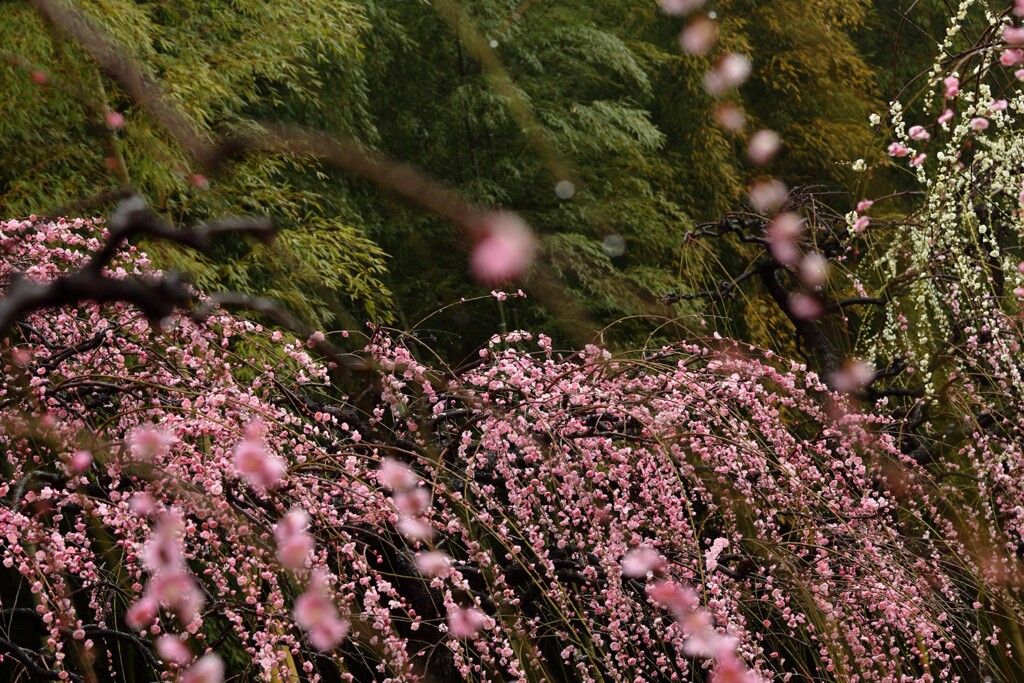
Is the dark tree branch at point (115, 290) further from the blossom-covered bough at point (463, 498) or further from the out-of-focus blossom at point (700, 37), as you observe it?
the out-of-focus blossom at point (700, 37)

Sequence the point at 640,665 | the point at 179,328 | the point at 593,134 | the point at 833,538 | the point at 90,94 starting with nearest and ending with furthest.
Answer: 1. the point at 179,328
2. the point at 833,538
3. the point at 640,665
4. the point at 90,94
5. the point at 593,134

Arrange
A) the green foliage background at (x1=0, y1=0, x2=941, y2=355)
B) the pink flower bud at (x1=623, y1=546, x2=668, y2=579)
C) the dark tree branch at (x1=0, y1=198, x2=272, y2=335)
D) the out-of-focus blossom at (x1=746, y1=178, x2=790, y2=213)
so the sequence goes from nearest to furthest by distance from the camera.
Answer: the dark tree branch at (x1=0, y1=198, x2=272, y2=335) < the pink flower bud at (x1=623, y1=546, x2=668, y2=579) < the green foliage background at (x1=0, y1=0, x2=941, y2=355) < the out-of-focus blossom at (x1=746, y1=178, x2=790, y2=213)

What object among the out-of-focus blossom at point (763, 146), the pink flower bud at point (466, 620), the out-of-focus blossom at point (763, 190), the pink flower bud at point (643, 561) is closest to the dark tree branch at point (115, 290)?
the pink flower bud at point (466, 620)

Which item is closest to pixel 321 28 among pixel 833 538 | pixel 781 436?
pixel 781 436

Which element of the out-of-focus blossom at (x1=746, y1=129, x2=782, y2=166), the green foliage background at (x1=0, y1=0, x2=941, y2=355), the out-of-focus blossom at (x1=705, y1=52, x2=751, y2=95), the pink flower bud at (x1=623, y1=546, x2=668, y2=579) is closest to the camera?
Answer: the pink flower bud at (x1=623, y1=546, x2=668, y2=579)

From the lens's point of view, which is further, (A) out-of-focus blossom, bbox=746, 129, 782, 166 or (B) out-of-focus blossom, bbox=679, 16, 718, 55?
(A) out-of-focus blossom, bbox=746, 129, 782, 166

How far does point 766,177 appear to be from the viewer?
22.8ft

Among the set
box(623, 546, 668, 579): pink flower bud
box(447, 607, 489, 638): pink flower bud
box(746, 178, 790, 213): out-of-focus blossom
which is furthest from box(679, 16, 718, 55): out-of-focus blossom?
box(447, 607, 489, 638): pink flower bud

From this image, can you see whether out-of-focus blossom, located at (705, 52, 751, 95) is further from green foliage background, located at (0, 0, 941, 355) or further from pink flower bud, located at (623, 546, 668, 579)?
pink flower bud, located at (623, 546, 668, 579)

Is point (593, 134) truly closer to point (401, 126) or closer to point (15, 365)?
point (401, 126)

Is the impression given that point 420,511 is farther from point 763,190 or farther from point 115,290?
point 763,190

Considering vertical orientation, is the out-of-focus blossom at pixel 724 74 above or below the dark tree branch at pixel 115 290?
above

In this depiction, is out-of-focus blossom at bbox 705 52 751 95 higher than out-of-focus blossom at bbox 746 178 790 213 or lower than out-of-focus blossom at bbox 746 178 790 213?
higher

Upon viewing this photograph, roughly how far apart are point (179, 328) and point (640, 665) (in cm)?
166
